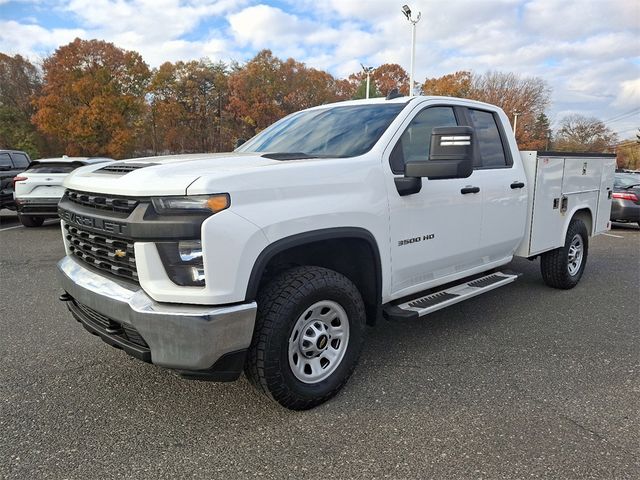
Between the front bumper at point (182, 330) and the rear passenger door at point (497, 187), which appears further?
the rear passenger door at point (497, 187)

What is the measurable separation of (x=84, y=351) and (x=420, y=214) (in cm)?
278

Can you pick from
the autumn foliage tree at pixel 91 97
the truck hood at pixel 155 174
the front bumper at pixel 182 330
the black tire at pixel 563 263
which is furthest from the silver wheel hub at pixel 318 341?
the autumn foliage tree at pixel 91 97

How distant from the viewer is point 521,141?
52375 millimetres

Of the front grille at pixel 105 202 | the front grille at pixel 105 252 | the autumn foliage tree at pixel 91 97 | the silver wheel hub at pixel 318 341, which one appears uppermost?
the autumn foliage tree at pixel 91 97

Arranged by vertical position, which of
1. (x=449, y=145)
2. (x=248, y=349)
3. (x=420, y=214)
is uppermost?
(x=449, y=145)

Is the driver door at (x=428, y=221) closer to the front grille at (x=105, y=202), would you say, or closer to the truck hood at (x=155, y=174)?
the truck hood at (x=155, y=174)

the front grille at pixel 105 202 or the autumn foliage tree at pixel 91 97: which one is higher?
the autumn foliage tree at pixel 91 97

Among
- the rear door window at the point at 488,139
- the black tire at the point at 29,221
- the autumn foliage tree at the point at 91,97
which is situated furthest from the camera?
the autumn foliage tree at the point at 91,97

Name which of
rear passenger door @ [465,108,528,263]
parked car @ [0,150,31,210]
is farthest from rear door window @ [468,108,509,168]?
parked car @ [0,150,31,210]

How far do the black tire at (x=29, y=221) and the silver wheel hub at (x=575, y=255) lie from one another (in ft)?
33.5

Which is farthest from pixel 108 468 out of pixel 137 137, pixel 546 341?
pixel 137 137

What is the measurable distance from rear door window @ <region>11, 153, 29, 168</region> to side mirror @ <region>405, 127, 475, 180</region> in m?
11.9

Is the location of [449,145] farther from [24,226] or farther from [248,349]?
[24,226]

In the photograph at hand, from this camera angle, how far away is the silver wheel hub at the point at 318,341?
9.35 ft
